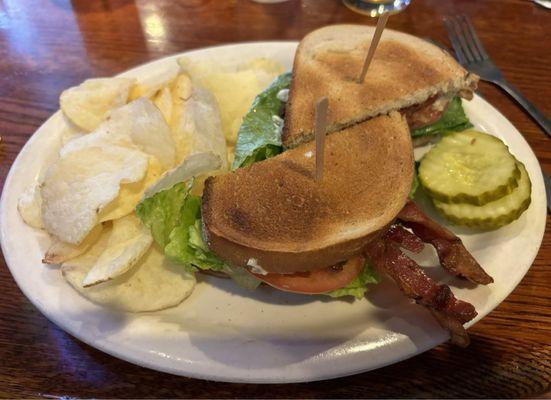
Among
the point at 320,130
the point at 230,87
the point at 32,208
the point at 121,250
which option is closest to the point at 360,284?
the point at 320,130

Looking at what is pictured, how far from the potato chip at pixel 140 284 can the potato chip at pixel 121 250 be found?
2.0 inches

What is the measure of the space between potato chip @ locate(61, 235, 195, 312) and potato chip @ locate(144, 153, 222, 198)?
200 mm

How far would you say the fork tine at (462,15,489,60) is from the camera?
2.24m

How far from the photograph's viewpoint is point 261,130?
1.63 m

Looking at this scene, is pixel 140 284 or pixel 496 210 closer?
pixel 140 284

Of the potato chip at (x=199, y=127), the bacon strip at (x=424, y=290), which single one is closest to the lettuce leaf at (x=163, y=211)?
the potato chip at (x=199, y=127)

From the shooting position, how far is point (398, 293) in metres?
1.39

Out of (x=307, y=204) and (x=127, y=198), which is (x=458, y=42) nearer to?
(x=307, y=204)

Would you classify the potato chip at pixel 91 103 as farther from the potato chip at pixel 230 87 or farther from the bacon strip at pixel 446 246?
the bacon strip at pixel 446 246

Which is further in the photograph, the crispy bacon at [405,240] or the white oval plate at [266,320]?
the crispy bacon at [405,240]

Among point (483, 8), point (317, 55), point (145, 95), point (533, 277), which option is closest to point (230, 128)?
point (145, 95)

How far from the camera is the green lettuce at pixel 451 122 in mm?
1758

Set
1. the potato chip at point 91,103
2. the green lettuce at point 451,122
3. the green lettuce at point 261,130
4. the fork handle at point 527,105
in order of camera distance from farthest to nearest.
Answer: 1. the fork handle at point 527,105
2. the green lettuce at point 451,122
3. the potato chip at point 91,103
4. the green lettuce at point 261,130

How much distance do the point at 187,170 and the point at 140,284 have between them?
0.36m
